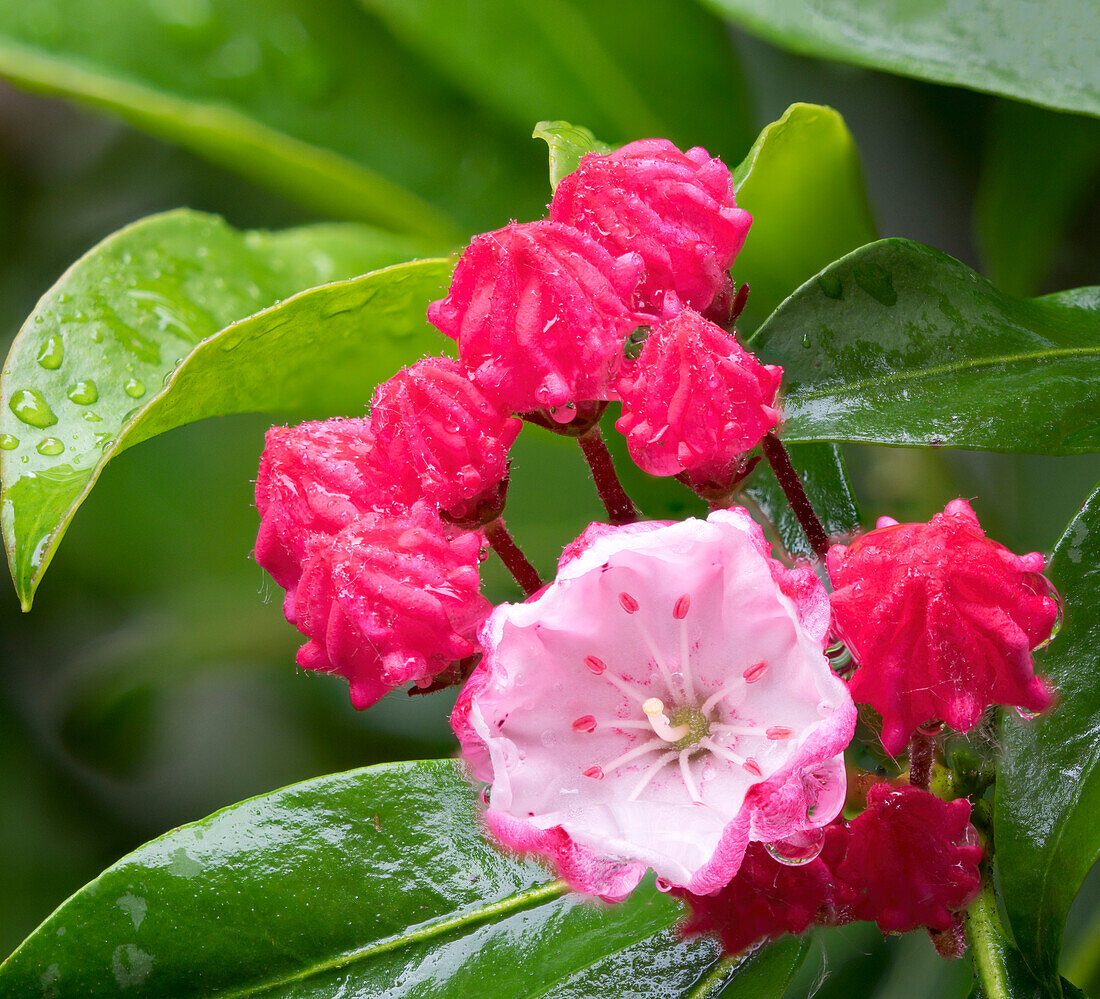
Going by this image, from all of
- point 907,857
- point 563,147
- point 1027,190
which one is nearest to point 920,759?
point 907,857

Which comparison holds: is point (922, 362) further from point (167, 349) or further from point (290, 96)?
point (290, 96)

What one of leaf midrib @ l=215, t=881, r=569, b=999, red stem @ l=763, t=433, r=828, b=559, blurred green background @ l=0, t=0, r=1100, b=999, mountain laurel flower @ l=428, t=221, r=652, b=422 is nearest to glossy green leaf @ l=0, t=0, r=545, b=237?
blurred green background @ l=0, t=0, r=1100, b=999

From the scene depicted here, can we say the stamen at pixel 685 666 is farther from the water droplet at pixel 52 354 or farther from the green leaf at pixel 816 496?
the water droplet at pixel 52 354

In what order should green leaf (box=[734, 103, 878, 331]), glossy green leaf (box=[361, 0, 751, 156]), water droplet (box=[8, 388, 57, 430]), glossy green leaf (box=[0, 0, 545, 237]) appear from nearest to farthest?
water droplet (box=[8, 388, 57, 430]), green leaf (box=[734, 103, 878, 331]), glossy green leaf (box=[0, 0, 545, 237]), glossy green leaf (box=[361, 0, 751, 156])

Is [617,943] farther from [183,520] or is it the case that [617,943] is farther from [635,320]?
[183,520]

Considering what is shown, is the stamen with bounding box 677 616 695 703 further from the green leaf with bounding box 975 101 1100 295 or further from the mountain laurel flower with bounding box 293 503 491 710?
the green leaf with bounding box 975 101 1100 295

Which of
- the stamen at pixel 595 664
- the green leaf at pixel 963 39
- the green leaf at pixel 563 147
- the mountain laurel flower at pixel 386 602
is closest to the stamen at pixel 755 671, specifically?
the stamen at pixel 595 664
